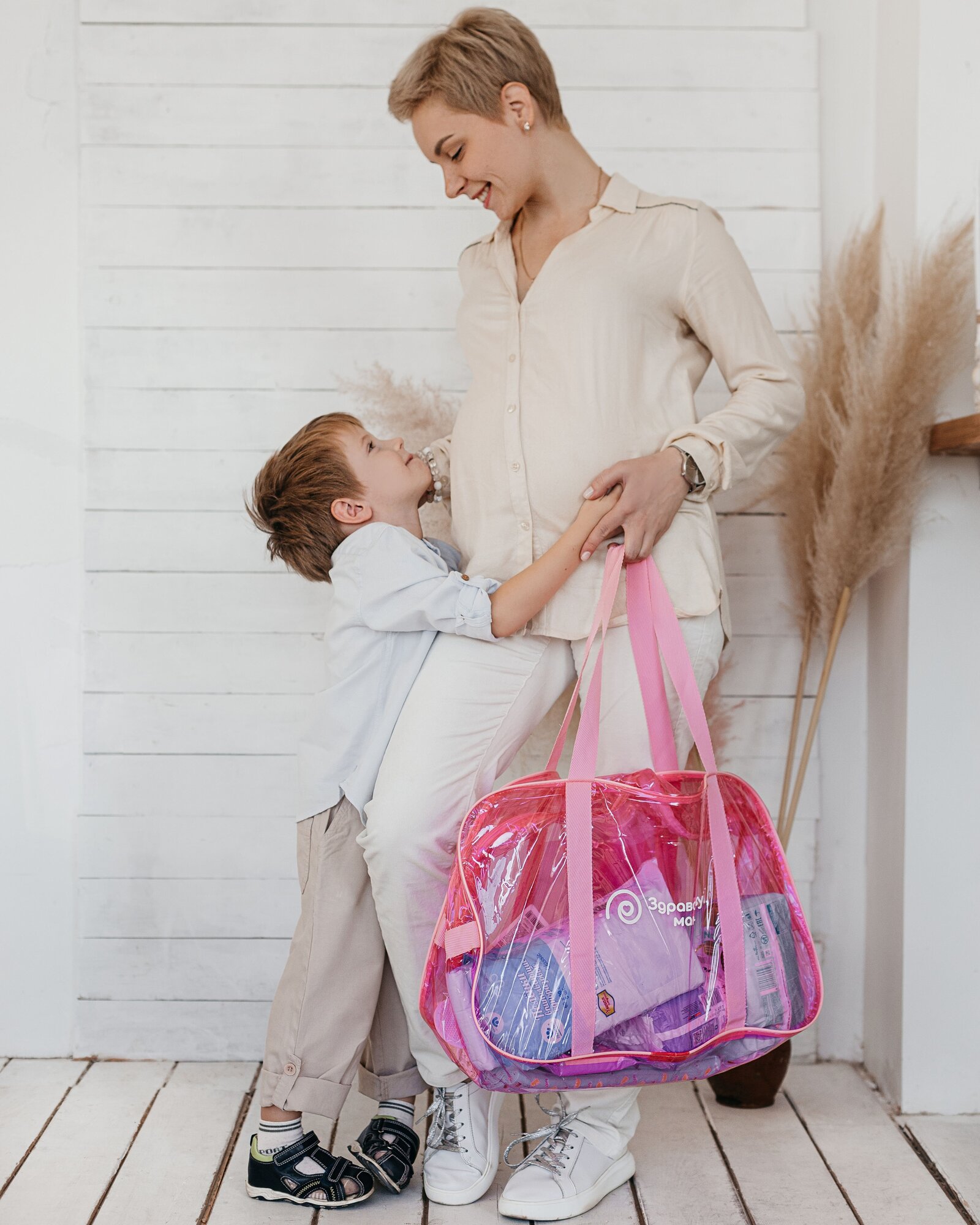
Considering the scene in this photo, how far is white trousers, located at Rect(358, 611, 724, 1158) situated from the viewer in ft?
5.02

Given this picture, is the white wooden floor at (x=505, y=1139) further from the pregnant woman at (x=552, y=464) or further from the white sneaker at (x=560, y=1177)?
the pregnant woman at (x=552, y=464)

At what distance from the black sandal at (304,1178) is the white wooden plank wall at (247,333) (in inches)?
21.4

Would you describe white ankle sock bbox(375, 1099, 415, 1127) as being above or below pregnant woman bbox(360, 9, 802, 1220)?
below

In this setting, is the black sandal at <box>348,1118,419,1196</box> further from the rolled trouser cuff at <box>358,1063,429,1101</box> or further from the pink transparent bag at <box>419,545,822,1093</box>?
the pink transparent bag at <box>419,545,822,1093</box>

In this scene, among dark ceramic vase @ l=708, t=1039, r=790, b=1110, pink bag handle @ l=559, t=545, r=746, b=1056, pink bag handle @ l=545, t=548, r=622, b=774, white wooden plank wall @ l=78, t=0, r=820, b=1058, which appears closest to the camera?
pink bag handle @ l=559, t=545, r=746, b=1056

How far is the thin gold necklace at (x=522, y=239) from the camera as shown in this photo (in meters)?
1.68

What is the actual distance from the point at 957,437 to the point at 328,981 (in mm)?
1229

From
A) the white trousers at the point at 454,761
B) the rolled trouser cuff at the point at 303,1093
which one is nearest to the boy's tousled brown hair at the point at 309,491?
the white trousers at the point at 454,761

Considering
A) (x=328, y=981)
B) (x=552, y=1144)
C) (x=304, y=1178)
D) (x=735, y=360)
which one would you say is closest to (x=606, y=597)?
(x=735, y=360)

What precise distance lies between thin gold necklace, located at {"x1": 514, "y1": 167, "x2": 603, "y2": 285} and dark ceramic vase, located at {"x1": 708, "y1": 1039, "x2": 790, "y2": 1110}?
1261mm

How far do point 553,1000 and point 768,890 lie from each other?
0.32 m

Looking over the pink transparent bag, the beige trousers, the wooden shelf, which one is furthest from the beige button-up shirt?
the beige trousers

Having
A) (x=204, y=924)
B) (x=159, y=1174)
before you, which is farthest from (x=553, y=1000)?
(x=204, y=924)

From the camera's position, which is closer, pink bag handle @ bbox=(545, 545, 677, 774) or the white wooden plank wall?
pink bag handle @ bbox=(545, 545, 677, 774)
